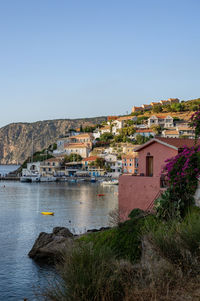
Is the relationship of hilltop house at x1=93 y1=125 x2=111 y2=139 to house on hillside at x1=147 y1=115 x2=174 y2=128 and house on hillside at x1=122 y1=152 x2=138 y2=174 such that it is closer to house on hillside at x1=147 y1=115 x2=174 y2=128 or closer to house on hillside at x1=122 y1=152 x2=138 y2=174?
house on hillside at x1=147 y1=115 x2=174 y2=128

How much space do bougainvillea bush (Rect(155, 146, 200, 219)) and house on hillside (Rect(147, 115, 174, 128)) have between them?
10976cm

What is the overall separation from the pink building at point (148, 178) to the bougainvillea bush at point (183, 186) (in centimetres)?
180

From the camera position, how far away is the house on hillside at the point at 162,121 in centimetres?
12438

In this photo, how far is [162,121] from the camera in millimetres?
128625

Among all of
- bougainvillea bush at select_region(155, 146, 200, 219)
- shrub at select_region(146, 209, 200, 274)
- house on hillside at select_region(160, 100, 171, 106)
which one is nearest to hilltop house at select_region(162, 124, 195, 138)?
house on hillside at select_region(160, 100, 171, 106)

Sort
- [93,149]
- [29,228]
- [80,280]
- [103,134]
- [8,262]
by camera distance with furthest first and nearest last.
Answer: [103,134] → [93,149] → [29,228] → [8,262] → [80,280]

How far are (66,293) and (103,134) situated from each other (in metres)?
125

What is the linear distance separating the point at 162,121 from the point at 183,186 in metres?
115

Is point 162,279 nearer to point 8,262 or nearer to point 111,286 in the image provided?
point 111,286

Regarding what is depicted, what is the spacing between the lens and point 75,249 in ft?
24.3

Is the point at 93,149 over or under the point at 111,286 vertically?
over

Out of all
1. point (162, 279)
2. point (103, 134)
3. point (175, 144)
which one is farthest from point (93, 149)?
point (162, 279)

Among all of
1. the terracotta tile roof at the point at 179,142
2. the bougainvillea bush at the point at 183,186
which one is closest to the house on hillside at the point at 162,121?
the terracotta tile roof at the point at 179,142

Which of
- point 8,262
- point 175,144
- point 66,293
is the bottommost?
point 8,262
